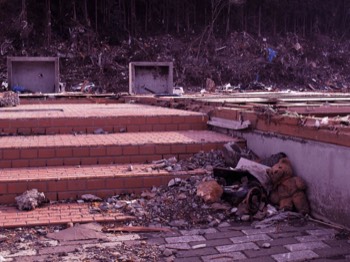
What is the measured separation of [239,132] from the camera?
5629 mm

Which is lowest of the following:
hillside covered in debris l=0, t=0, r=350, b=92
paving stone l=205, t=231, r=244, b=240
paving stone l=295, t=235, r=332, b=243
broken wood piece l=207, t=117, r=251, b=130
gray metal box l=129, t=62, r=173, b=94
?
paving stone l=205, t=231, r=244, b=240

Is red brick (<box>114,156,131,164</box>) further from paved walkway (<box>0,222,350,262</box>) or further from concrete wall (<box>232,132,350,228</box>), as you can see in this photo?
concrete wall (<box>232,132,350,228</box>)

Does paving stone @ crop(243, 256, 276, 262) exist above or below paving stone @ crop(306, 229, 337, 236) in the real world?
below

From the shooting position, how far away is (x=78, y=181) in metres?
4.47

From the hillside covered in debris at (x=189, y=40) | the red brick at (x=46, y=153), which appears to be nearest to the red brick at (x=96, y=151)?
the red brick at (x=46, y=153)

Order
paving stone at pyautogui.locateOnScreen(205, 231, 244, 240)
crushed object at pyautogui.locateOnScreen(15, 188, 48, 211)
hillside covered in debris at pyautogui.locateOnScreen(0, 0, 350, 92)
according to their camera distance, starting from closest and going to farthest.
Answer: paving stone at pyautogui.locateOnScreen(205, 231, 244, 240) < crushed object at pyautogui.locateOnScreen(15, 188, 48, 211) < hillside covered in debris at pyautogui.locateOnScreen(0, 0, 350, 92)

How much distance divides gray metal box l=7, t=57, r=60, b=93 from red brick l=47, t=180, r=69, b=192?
8.28m

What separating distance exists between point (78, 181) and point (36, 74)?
28.5 feet

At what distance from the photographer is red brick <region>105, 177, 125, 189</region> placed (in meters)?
4.53

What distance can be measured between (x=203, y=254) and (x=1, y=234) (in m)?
1.53

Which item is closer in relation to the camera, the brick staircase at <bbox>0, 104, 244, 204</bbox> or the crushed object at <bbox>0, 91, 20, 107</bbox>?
the brick staircase at <bbox>0, 104, 244, 204</bbox>

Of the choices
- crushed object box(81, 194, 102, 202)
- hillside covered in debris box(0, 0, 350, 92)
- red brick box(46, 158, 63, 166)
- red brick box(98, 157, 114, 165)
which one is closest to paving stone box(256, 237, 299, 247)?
crushed object box(81, 194, 102, 202)

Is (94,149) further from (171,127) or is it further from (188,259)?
(188,259)

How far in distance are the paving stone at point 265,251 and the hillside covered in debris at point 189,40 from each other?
15.6 m
